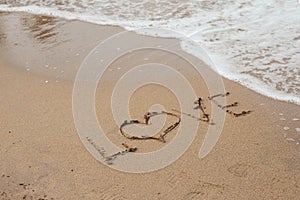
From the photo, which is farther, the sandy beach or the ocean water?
the ocean water

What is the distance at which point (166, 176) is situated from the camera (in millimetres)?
2311

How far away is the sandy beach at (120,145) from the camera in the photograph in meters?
2.22

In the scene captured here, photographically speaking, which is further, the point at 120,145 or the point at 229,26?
the point at 229,26

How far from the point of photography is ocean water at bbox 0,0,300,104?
3578mm

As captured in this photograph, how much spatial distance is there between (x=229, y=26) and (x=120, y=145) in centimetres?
271

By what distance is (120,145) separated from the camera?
260 centimetres

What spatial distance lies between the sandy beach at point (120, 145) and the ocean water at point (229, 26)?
344mm

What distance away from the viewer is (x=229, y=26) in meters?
4.72

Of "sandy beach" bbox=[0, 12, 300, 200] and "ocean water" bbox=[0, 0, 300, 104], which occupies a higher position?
"ocean water" bbox=[0, 0, 300, 104]

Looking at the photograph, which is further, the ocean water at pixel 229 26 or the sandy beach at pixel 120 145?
the ocean water at pixel 229 26

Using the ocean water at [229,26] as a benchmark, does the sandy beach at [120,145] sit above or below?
below

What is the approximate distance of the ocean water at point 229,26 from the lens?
3.58 metres

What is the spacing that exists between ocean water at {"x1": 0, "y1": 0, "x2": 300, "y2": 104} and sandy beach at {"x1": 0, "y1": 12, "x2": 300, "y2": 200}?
34 cm

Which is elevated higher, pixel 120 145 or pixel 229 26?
pixel 229 26
